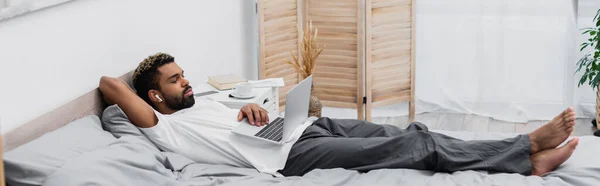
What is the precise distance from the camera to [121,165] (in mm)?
2533

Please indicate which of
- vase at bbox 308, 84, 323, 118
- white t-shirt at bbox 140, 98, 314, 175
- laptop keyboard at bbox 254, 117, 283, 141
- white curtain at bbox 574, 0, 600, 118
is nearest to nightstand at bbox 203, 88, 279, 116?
laptop keyboard at bbox 254, 117, 283, 141

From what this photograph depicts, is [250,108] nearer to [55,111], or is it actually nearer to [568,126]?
[55,111]

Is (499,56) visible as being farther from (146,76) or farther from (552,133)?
(146,76)

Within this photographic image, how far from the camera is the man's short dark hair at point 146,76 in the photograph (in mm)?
3340

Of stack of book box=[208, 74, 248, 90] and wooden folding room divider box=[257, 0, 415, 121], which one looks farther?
wooden folding room divider box=[257, 0, 415, 121]

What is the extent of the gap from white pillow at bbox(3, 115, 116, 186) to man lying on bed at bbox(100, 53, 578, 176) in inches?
12.7

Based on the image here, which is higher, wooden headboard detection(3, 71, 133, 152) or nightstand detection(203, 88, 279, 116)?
wooden headboard detection(3, 71, 133, 152)

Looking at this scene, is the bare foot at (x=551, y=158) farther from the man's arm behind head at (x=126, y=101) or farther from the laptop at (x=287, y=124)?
the man's arm behind head at (x=126, y=101)

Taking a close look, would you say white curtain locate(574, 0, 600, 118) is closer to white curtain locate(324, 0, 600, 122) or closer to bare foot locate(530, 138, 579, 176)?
white curtain locate(324, 0, 600, 122)

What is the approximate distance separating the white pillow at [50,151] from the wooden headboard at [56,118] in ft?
0.20

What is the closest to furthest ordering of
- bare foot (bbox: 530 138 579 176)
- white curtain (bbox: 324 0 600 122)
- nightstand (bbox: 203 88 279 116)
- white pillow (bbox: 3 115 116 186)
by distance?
white pillow (bbox: 3 115 116 186), bare foot (bbox: 530 138 579 176), nightstand (bbox: 203 88 279 116), white curtain (bbox: 324 0 600 122)

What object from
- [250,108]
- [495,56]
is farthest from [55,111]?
[495,56]

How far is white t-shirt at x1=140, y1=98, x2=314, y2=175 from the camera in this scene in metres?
3.09

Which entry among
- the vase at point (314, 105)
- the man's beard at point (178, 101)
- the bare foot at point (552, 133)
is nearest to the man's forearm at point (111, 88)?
the man's beard at point (178, 101)
